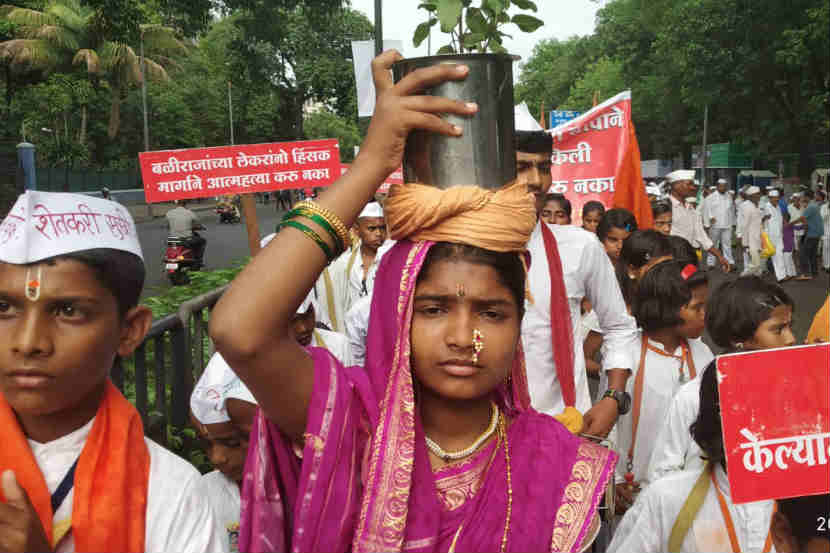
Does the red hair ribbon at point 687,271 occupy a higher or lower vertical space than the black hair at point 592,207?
lower

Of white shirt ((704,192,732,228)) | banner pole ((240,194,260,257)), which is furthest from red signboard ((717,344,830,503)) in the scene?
white shirt ((704,192,732,228))

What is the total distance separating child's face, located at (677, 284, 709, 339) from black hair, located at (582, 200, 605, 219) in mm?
3530

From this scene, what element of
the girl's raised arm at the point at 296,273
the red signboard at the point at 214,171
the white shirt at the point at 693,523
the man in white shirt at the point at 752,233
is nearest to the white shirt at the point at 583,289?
the white shirt at the point at 693,523

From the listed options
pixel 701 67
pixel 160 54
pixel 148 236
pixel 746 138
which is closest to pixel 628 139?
pixel 148 236

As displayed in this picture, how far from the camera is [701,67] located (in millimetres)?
33188

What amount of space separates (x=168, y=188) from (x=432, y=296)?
5909 mm

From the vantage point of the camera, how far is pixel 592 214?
802cm

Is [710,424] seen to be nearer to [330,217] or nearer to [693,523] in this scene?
[693,523]

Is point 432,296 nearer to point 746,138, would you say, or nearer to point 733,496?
point 733,496

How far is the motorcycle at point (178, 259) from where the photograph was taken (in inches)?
616

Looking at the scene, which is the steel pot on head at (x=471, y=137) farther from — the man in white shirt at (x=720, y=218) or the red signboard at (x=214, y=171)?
the man in white shirt at (x=720, y=218)

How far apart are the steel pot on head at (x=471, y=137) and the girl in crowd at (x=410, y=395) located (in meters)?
0.03

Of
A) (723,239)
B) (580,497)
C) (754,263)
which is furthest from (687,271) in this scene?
(723,239)

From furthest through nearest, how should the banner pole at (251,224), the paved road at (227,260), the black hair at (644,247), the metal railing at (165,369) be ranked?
the paved road at (227,260)
the banner pole at (251,224)
the black hair at (644,247)
the metal railing at (165,369)
